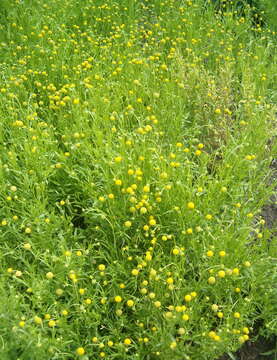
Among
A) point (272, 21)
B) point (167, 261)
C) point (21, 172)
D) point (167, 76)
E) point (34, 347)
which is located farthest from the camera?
point (272, 21)

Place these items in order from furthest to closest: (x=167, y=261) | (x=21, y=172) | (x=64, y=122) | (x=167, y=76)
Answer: (x=167, y=76) → (x=64, y=122) → (x=21, y=172) → (x=167, y=261)

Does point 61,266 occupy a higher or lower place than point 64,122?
lower

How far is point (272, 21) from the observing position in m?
5.16

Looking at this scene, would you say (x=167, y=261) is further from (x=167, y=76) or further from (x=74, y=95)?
(x=167, y=76)

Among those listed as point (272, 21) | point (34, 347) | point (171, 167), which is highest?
point (272, 21)

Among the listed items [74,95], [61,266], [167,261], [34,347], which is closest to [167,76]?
Answer: [74,95]

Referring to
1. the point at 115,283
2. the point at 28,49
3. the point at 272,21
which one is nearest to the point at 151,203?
the point at 115,283

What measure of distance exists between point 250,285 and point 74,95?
6.43 feet

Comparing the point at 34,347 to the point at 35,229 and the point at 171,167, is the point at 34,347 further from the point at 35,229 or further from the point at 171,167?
the point at 171,167

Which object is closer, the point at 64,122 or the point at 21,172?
the point at 21,172

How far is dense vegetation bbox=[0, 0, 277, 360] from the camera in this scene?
229 centimetres

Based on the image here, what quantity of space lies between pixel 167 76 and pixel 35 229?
6.86 ft

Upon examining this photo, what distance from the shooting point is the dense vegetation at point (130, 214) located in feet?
7.52

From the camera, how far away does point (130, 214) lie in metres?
2.75
